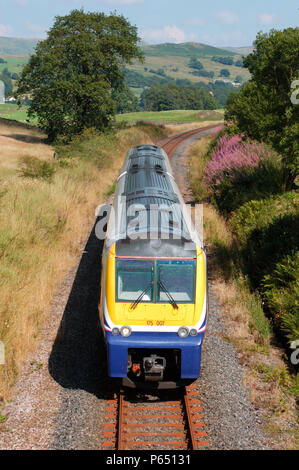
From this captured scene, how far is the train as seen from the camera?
23.7 feet

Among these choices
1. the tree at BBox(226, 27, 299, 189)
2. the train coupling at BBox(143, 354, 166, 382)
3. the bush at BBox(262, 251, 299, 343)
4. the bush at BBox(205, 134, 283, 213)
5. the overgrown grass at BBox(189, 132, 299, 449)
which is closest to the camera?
the train coupling at BBox(143, 354, 166, 382)

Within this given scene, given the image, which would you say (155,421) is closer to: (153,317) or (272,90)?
(153,317)

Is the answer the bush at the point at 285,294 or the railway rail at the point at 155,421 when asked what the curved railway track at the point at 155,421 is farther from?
the bush at the point at 285,294

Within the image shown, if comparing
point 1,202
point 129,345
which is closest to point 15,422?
point 129,345

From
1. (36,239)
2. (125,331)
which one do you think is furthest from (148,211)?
(36,239)

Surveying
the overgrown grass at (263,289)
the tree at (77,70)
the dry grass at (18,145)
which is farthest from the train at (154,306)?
the tree at (77,70)

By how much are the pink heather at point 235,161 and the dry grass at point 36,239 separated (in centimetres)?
589

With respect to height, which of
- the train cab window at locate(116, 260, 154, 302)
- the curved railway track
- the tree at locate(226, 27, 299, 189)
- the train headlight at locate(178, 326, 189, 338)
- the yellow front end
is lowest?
the curved railway track

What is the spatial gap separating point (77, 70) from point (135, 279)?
32602 millimetres

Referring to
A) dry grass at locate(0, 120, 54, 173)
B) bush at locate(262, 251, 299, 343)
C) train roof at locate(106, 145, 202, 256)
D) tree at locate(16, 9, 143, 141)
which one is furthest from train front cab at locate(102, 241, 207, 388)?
tree at locate(16, 9, 143, 141)

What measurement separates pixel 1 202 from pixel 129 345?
29.6 feet

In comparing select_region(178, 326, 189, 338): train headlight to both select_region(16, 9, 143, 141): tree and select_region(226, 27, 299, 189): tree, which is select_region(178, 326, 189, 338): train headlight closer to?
select_region(226, 27, 299, 189): tree

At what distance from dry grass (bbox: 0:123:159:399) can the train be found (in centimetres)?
255
